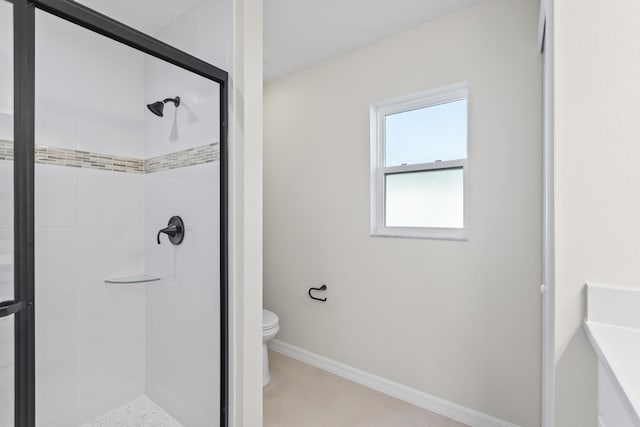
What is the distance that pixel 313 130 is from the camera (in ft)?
8.33

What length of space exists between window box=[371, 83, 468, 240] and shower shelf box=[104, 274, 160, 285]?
1512mm

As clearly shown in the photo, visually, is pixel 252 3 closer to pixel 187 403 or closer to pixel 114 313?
pixel 114 313

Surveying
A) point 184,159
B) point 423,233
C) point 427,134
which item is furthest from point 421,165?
point 184,159

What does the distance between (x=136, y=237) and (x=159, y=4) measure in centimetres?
137

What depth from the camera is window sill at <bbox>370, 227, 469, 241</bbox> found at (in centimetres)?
189

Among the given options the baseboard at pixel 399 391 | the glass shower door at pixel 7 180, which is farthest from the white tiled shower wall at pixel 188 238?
the baseboard at pixel 399 391

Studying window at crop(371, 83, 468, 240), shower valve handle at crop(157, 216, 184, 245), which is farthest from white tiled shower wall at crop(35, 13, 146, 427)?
window at crop(371, 83, 468, 240)

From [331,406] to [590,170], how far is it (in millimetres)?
1867

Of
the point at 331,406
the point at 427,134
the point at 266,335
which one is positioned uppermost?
the point at 427,134

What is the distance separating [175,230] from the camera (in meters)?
1.74

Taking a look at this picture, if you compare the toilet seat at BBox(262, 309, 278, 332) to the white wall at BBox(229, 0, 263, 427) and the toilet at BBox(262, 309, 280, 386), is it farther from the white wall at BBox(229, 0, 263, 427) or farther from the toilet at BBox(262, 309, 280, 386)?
the white wall at BBox(229, 0, 263, 427)

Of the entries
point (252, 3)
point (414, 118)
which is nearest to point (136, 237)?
point (252, 3)

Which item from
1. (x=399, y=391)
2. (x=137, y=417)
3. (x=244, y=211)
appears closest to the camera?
(x=244, y=211)

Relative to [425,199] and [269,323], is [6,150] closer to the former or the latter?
[269,323]
